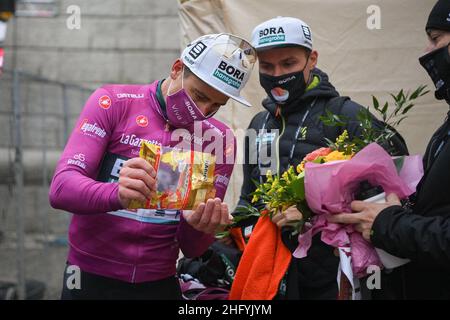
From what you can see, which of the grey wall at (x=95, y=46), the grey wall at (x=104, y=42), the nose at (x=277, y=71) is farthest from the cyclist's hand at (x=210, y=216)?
the grey wall at (x=104, y=42)

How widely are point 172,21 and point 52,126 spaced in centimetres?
199

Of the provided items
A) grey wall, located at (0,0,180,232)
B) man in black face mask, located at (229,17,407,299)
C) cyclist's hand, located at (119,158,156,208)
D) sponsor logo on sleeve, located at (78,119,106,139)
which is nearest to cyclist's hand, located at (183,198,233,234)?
cyclist's hand, located at (119,158,156,208)

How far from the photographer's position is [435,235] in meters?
2.49

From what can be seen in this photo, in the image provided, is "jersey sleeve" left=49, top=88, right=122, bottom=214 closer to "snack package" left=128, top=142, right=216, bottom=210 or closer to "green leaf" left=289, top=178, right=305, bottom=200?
"snack package" left=128, top=142, right=216, bottom=210

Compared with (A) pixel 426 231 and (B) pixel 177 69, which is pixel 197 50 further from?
(A) pixel 426 231

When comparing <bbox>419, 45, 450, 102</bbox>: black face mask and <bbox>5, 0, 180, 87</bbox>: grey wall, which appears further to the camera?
<bbox>5, 0, 180, 87</bbox>: grey wall

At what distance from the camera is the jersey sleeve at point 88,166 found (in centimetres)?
259

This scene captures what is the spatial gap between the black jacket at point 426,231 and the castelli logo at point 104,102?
1.15m

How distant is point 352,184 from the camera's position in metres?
2.72

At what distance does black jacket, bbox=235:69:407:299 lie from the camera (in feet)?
10.3

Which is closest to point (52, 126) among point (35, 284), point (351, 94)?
point (35, 284)

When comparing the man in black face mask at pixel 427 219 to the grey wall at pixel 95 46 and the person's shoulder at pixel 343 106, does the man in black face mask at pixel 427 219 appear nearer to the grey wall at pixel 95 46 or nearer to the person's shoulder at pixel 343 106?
the person's shoulder at pixel 343 106

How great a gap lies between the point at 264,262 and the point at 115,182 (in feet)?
2.42

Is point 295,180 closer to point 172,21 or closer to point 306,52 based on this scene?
point 306,52
